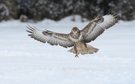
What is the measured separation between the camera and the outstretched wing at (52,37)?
30.2 ft

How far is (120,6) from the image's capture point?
69.9 ft

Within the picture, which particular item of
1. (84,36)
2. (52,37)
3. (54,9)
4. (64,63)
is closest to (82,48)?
(84,36)

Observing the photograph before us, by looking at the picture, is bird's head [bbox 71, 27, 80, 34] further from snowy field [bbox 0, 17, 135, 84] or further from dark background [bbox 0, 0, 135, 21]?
dark background [bbox 0, 0, 135, 21]

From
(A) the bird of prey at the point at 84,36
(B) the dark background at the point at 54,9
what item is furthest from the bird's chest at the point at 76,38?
(B) the dark background at the point at 54,9

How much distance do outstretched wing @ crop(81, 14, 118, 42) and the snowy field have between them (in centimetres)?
53

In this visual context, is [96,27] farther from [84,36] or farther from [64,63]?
[64,63]

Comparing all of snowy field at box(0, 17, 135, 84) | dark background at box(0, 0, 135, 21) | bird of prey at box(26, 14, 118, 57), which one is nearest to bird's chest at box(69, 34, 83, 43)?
bird of prey at box(26, 14, 118, 57)

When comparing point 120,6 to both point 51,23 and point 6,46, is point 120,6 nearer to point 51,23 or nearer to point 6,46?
point 51,23

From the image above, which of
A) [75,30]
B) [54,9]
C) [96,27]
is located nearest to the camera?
[75,30]

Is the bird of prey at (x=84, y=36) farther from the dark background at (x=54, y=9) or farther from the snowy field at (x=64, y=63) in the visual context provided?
the dark background at (x=54, y=9)

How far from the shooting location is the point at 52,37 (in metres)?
9.33

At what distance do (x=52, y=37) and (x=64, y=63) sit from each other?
119 cm

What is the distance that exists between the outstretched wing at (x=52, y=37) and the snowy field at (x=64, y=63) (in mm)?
432

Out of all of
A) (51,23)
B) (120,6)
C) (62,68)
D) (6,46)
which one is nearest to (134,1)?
(120,6)
